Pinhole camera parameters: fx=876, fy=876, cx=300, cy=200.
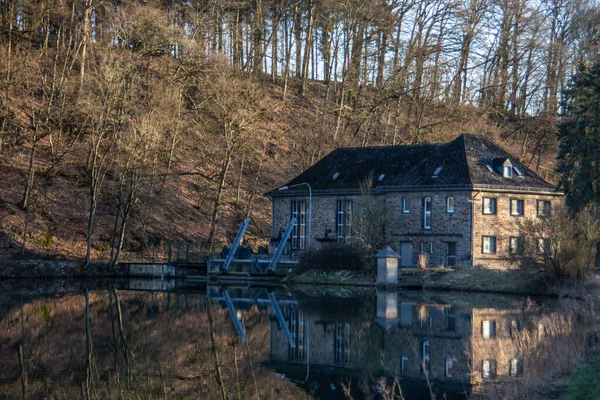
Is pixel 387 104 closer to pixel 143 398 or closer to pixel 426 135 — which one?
pixel 426 135

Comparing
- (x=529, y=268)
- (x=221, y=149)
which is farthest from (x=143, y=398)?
(x=221, y=149)

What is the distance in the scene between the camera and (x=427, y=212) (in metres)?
44.0

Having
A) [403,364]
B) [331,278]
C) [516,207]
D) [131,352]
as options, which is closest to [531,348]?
[403,364]

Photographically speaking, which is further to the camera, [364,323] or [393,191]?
[393,191]

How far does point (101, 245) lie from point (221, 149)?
1518 centimetres

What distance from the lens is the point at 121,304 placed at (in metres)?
31.5

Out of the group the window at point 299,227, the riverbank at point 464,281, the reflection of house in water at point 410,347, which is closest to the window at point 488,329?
the reflection of house in water at point 410,347

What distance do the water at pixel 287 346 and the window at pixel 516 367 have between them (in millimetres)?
22

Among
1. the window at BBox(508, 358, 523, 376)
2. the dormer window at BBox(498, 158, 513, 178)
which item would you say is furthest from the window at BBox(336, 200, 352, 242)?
the window at BBox(508, 358, 523, 376)

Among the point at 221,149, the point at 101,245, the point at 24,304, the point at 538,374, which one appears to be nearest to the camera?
the point at 538,374

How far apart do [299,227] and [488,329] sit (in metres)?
26.7

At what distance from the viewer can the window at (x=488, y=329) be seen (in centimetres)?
2199

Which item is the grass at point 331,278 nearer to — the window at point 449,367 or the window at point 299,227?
the window at point 299,227

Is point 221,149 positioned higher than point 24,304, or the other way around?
point 221,149
